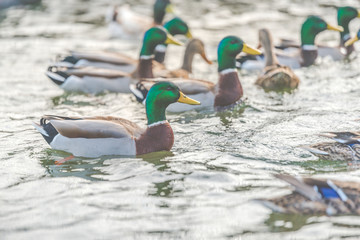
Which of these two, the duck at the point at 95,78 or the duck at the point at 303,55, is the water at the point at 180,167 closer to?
the duck at the point at 95,78

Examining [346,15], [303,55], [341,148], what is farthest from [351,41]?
[341,148]

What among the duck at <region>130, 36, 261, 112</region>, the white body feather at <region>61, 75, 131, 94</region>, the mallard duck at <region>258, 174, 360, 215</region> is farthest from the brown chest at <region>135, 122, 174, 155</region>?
the white body feather at <region>61, 75, 131, 94</region>

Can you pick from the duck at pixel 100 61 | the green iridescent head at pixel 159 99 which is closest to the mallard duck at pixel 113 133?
the green iridescent head at pixel 159 99

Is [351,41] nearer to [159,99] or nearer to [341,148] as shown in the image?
[341,148]

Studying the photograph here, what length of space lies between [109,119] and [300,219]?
2.54 metres

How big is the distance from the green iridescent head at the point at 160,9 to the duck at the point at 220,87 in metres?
3.70

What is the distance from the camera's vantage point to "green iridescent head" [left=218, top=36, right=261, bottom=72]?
9.06 m

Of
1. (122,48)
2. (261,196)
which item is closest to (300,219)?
(261,196)

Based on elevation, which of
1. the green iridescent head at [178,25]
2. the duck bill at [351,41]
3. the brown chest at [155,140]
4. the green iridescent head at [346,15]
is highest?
the green iridescent head at [346,15]

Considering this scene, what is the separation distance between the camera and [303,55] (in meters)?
11.2

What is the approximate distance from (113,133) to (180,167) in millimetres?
776

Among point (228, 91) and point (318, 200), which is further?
point (228, 91)

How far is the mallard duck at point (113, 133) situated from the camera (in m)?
6.70

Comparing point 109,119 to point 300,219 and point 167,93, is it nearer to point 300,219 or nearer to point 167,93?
point 167,93
